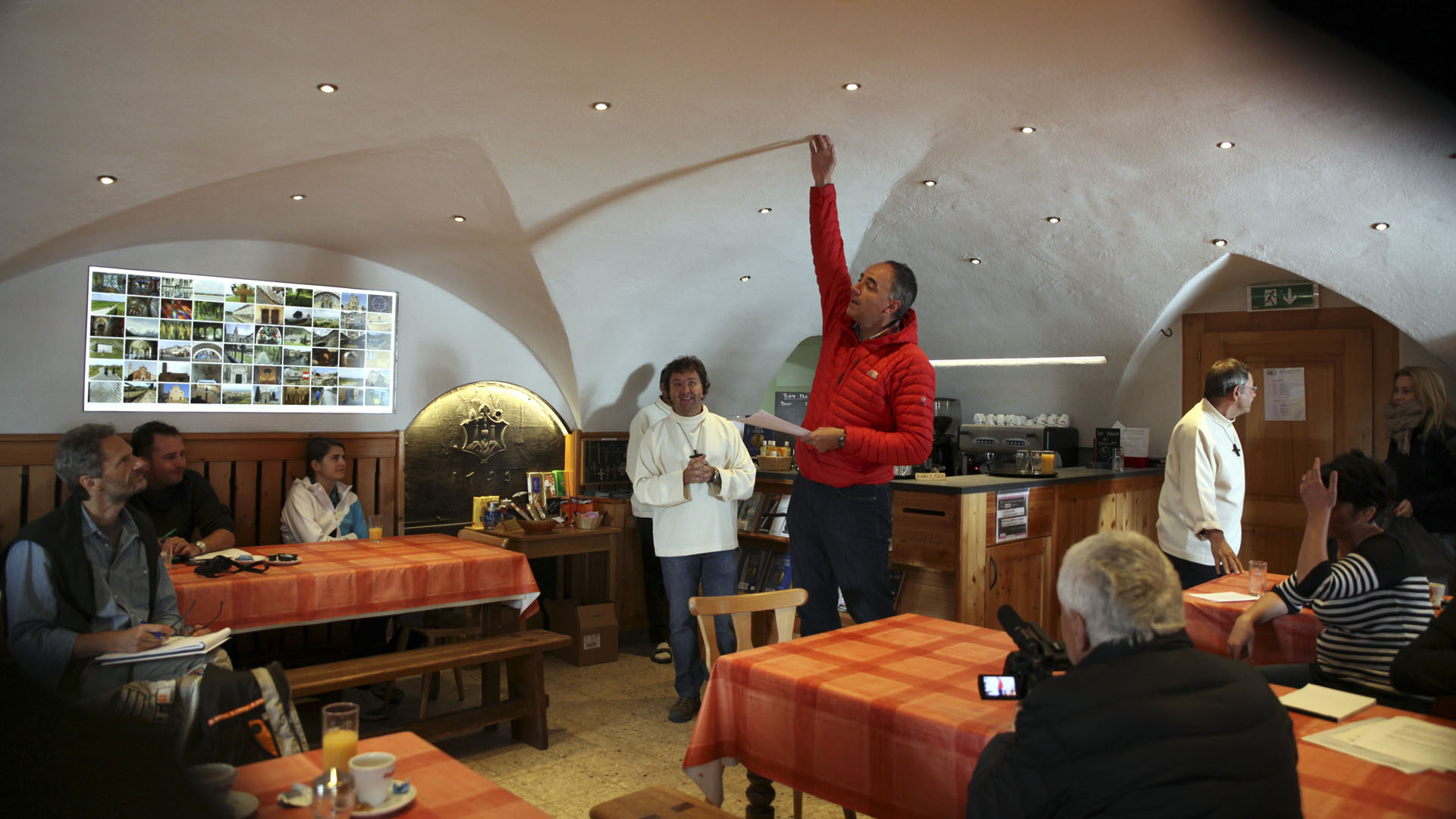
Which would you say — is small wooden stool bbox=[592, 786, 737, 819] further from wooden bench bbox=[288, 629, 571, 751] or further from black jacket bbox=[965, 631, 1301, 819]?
wooden bench bbox=[288, 629, 571, 751]

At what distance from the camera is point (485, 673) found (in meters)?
3.98

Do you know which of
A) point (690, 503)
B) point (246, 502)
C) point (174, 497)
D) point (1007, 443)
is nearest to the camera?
point (690, 503)

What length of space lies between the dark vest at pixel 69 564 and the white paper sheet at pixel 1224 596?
3.31 m

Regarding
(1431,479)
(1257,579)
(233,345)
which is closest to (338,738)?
(1257,579)

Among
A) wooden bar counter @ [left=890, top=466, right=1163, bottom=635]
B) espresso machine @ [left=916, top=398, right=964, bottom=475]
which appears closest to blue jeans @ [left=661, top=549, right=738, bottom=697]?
wooden bar counter @ [left=890, top=466, right=1163, bottom=635]

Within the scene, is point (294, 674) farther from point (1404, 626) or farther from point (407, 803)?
point (1404, 626)

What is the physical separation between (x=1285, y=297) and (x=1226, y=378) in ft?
9.56

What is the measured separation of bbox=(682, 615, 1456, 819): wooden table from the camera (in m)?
1.47

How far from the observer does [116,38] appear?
2752 mm

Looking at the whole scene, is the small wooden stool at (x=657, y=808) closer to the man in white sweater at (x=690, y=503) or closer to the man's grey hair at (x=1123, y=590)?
the man's grey hair at (x=1123, y=590)

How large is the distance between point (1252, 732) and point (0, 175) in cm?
457

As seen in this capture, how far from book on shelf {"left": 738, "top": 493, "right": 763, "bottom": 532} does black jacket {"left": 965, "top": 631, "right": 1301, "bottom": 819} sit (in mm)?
4075

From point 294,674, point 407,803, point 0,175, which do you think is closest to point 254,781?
point 407,803

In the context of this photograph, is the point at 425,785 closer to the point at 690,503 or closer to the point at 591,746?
the point at 591,746
